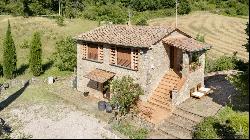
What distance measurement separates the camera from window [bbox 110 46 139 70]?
32.1 meters

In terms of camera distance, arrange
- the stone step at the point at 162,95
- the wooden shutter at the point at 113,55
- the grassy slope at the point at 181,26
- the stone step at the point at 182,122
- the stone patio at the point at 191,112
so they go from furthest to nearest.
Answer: the grassy slope at the point at 181,26
the wooden shutter at the point at 113,55
the stone step at the point at 162,95
the stone step at the point at 182,122
the stone patio at the point at 191,112

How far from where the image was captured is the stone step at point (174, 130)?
26383mm

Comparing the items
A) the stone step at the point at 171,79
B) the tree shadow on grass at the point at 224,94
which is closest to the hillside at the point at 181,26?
the tree shadow on grass at the point at 224,94

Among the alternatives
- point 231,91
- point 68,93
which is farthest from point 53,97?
point 231,91

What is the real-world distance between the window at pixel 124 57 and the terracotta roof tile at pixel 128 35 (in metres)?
0.79

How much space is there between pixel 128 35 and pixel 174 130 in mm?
10703

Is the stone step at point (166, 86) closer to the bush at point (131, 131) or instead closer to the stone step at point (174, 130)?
the stone step at point (174, 130)

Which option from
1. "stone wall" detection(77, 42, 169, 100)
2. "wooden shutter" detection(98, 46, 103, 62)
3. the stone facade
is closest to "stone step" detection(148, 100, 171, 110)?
the stone facade

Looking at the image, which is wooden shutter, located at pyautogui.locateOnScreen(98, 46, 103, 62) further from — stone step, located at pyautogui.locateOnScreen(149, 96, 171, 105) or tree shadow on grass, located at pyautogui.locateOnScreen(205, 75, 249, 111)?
tree shadow on grass, located at pyautogui.locateOnScreen(205, 75, 249, 111)

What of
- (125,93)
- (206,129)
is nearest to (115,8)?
(125,93)

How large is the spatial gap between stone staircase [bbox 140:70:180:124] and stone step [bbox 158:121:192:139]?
3.19ft

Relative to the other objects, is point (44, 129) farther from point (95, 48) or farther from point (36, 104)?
point (95, 48)

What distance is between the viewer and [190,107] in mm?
29938

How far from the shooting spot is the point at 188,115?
28.8 m
